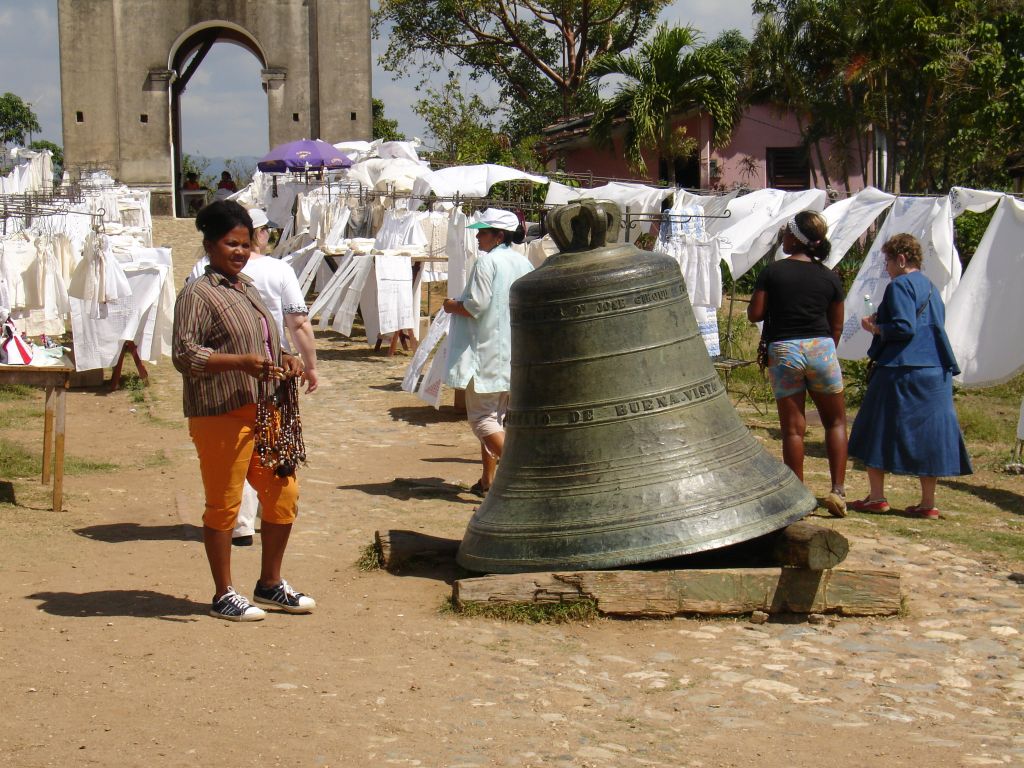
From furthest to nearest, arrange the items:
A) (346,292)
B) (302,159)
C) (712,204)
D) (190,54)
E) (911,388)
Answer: (190,54) → (302,159) → (346,292) → (712,204) → (911,388)

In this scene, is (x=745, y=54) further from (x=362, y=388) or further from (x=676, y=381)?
(x=676, y=381)

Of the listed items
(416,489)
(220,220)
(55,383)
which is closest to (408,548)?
(220,220)

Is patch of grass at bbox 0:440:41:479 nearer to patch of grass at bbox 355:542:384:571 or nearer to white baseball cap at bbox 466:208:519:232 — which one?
patch of grass at bbox 355:542:384:571

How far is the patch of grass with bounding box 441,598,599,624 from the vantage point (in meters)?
4.68

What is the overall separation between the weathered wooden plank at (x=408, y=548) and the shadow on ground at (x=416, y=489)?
151 centimetres

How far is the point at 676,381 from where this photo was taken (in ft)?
15.9

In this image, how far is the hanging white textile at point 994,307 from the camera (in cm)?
888

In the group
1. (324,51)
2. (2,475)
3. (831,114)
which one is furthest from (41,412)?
(324,51)

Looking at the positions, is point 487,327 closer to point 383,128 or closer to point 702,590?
point 702,590

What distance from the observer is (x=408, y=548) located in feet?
18.0

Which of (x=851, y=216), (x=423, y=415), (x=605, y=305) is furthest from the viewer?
(x=851, y=216)

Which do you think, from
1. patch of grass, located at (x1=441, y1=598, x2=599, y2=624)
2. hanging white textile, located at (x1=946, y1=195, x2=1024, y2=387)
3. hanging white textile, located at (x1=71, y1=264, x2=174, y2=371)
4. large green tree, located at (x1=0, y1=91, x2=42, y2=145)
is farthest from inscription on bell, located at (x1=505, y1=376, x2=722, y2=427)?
large green tree, located at (x1=0, y1=91, x2=42, y2=145)

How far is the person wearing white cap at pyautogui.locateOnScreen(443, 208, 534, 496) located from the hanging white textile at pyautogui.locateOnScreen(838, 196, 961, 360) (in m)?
3.94

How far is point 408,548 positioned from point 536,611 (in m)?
0.96
